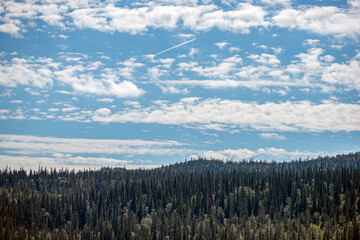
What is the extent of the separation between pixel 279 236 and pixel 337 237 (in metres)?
25.7

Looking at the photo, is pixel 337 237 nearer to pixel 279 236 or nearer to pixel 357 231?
pixel 357 231

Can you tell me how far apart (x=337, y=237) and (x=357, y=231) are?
31.2 ft

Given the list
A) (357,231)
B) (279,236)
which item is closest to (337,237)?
(357,231)

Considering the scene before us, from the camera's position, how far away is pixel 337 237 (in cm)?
18800

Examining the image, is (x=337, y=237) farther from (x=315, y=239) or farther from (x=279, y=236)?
(x=279, y=236)

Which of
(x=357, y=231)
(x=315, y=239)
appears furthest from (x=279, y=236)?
(x=357, y=231)

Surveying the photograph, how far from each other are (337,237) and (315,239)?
9962 millimetres

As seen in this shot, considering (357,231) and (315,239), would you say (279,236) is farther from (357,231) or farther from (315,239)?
(357,231)

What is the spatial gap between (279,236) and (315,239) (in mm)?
16046

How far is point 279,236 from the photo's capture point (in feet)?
656

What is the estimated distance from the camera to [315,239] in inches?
7623

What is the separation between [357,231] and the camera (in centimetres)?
18900
